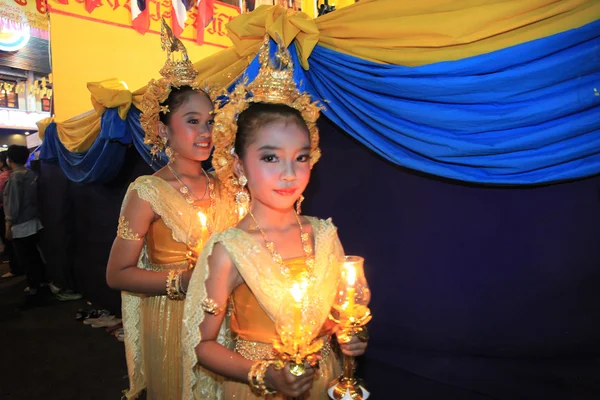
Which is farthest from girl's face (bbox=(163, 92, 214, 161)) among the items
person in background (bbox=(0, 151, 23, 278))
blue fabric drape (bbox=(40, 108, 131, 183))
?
person in background (bbox=(0, 151, 23, 278))

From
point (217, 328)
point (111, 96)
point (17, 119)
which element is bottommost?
point (217, 328)

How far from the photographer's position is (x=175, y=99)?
2162 millimetres

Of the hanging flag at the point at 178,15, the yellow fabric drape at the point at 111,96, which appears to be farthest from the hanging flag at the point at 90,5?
the yellow fabric drape at the point at 111,96

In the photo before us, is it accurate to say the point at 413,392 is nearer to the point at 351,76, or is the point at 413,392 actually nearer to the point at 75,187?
the point at 351,76

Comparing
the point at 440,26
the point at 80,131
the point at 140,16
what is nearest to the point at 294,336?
the point at 440,26

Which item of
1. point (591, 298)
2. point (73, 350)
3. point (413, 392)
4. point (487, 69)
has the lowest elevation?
point (73, 350)

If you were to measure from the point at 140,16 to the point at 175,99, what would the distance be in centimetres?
456

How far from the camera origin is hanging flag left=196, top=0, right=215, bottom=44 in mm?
6488

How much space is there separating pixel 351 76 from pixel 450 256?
1.00 meters

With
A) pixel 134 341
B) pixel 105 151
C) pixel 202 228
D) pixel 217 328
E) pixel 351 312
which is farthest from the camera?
pixel 105 151

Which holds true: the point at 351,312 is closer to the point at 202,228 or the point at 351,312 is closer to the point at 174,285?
the point at 202,228

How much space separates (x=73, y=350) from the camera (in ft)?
13.9

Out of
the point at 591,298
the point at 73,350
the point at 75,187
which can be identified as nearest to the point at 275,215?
the point at 591,298

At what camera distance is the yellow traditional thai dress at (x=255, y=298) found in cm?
140
